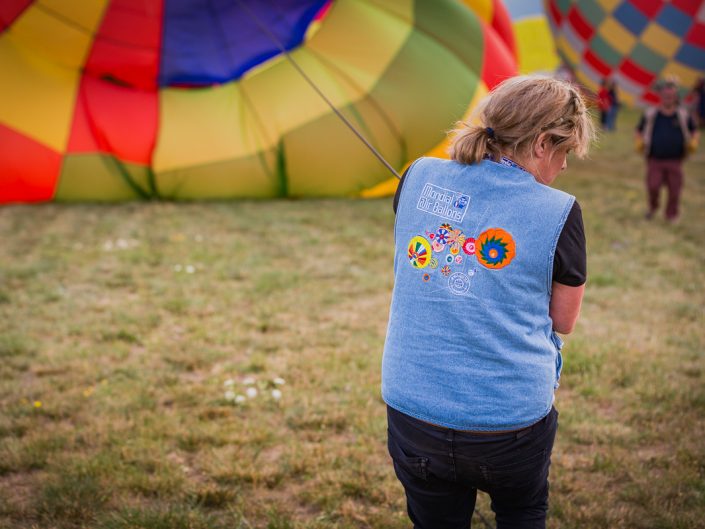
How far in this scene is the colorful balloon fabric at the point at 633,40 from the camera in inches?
401

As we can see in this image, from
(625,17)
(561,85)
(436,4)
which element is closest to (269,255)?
(436,4)

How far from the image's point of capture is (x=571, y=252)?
4.86 ft

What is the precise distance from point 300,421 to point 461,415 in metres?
1.73

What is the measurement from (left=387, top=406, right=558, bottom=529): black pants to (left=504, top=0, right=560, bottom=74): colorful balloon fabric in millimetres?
11695

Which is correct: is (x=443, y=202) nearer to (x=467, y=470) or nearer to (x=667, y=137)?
(x=467, y=470)

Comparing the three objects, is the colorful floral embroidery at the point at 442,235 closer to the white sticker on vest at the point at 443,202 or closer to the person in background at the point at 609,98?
the white sticker on vest at the point at 443,202

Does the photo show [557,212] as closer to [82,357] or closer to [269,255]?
[82,357]

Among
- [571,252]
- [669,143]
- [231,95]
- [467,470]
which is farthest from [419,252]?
[669,143]

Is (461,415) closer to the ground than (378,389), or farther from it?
farther from it

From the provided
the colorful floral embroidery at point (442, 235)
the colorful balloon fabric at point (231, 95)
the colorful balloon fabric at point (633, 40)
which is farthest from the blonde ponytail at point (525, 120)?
the colorful balloon fabric at point (633, 40)

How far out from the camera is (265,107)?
6.73 metres

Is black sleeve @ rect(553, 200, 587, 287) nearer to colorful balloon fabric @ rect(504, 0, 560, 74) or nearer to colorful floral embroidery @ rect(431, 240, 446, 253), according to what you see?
colorful floral embroidery @ rect(431, 240, 446, 253)

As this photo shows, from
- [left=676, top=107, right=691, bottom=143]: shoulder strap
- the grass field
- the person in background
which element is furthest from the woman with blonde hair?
the person in background

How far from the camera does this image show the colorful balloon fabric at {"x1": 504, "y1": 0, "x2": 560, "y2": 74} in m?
12.4
